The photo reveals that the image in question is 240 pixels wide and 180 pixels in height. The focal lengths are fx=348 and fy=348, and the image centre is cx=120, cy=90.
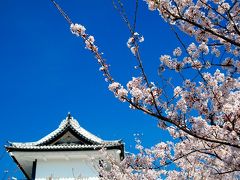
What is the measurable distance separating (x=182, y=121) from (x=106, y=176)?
6.98 metres

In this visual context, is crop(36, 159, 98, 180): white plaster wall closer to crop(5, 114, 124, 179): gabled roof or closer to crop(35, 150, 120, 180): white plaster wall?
crop(35, 150, 120, 180): white plaster wall

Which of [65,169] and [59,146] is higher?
[59,146]

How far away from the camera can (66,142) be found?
1914 cm

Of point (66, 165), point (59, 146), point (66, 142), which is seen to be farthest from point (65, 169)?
point (66, 142)

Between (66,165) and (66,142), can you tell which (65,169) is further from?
(66,142)

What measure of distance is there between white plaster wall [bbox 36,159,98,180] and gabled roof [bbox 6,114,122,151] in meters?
0.92

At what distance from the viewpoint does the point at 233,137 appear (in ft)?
12.4

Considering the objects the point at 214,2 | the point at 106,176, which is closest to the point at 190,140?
the point at 214,2

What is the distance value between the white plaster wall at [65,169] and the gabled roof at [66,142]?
3.01 ft

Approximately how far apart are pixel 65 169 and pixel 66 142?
1.97 meters

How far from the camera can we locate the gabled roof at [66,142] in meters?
17.3

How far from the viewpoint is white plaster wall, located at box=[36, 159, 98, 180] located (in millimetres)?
17375

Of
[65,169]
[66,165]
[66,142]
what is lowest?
[65,169]

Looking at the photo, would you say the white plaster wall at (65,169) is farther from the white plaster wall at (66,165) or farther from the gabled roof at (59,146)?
the gabled roof at (59,146)
